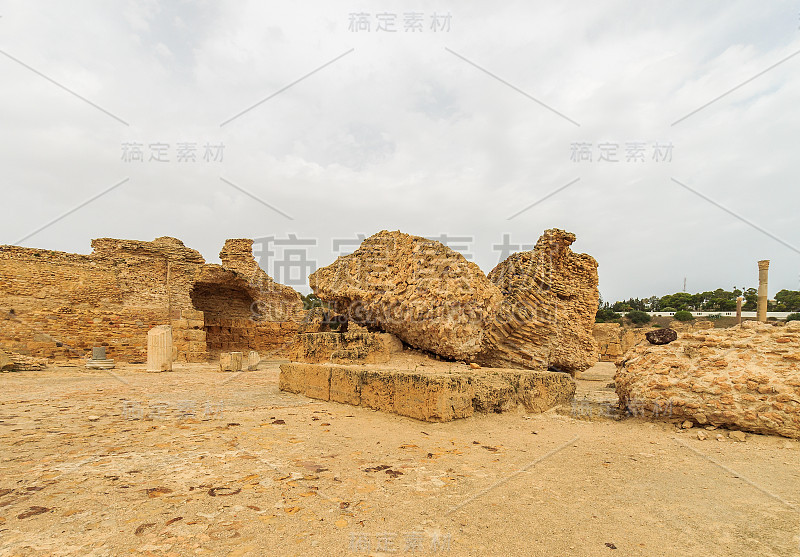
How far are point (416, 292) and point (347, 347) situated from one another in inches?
56.3

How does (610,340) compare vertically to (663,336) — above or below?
below

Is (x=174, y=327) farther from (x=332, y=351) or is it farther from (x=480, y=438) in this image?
(x=480, y=438)

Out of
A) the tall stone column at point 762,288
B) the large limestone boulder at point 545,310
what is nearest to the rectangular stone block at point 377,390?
the large limestone boulder at point 545,310

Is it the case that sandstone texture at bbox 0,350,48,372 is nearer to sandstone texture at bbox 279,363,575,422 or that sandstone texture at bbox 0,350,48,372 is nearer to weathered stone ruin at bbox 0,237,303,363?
weathered stone ruin at bbox 0,237,303,363

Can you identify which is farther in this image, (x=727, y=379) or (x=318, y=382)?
(x=318, y=382)

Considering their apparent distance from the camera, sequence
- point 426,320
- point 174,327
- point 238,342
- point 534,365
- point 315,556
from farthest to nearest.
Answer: point 238,342 → point 174,327 → point 534,365 → point 426,320 → point 315,556

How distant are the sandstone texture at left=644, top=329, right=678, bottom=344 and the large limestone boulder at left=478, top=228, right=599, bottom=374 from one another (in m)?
2.38

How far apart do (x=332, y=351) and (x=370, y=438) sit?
2.95m

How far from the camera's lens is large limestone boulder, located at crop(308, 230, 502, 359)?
6.24 meters

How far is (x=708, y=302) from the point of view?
44531 millimetres

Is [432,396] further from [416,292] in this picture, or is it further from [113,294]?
[113,294]

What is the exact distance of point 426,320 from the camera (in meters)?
6.24

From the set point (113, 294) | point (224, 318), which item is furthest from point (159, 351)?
point (224, 318)

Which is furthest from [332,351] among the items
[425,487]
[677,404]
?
[677,404]
